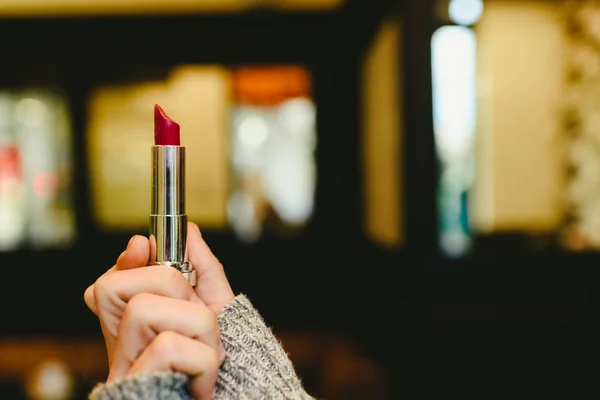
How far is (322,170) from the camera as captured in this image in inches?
209

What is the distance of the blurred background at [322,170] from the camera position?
117 inches

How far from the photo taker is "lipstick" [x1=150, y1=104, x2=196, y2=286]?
51 centimetres

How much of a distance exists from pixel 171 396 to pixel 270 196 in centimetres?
499

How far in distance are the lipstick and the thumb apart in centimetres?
6

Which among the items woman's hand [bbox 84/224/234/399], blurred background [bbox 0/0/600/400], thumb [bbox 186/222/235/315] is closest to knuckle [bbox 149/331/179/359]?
woman's hand [bbox 84/224/234/399]

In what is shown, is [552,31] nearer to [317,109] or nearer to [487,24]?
[487,24]

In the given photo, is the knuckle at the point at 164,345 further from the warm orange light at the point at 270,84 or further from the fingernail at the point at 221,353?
the warm orange light at the point at 270,84

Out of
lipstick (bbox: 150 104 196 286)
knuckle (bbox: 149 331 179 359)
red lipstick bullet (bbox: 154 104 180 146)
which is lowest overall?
knuckle (bbox: 149 331 179 359)

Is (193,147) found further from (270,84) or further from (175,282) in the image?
(175,282)

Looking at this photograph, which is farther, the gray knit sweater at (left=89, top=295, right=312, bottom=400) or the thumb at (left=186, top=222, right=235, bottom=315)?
the thumb at (left=186, top=222, right=235, bottom=315)

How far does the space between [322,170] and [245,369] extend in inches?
189

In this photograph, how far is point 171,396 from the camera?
0.45m

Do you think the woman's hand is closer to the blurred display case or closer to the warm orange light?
the blurred display case

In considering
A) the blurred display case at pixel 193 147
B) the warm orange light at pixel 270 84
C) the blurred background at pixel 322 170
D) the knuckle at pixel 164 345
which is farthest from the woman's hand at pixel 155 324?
the warm orange light at pixel 270 84
